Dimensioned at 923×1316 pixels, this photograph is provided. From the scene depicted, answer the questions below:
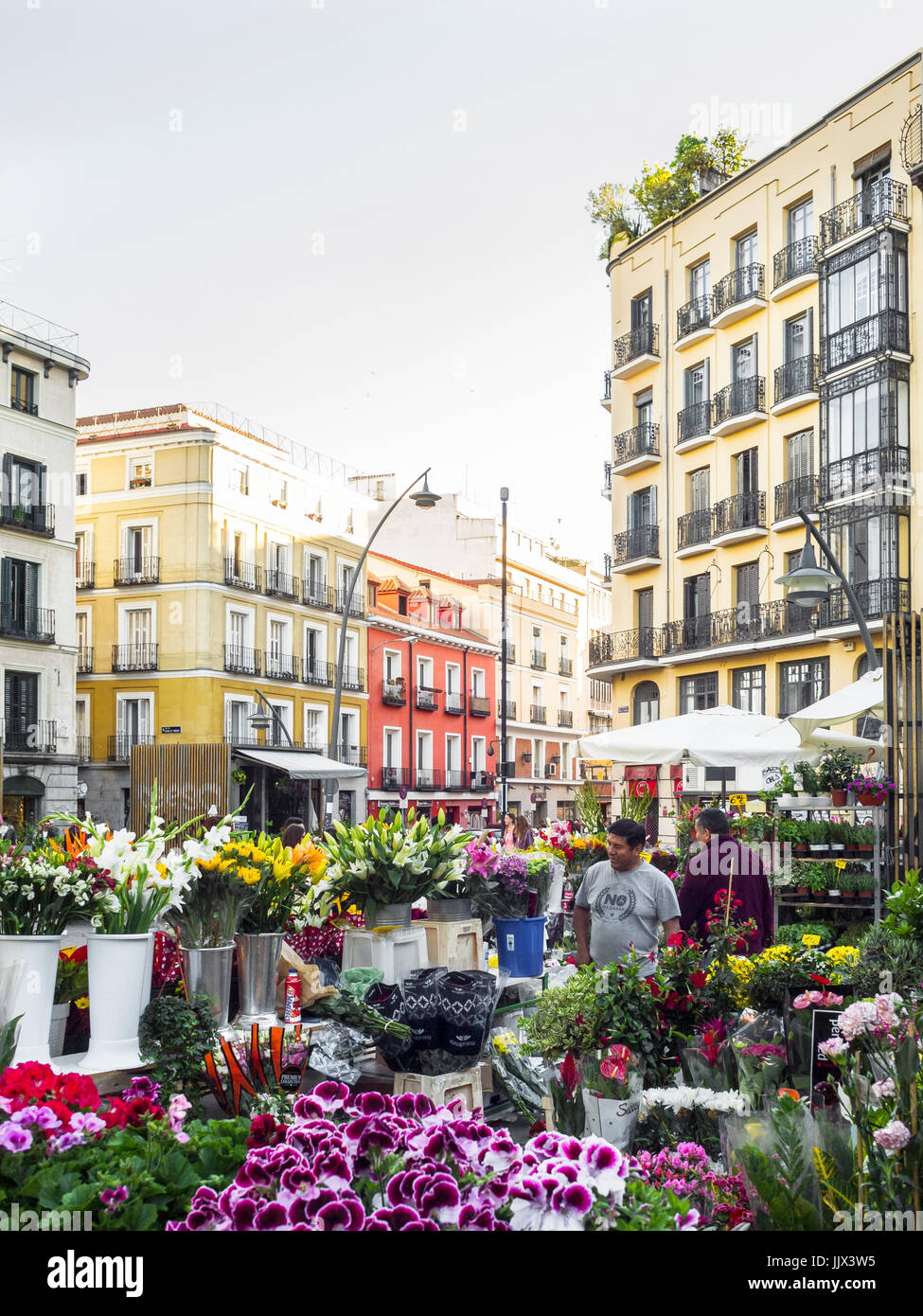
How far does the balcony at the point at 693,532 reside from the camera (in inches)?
1199

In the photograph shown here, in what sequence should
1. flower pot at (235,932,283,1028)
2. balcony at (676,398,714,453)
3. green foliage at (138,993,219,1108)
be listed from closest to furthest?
green foliage at (138,993,219,1108), flower pot at (235,932,283,1028), balcony at (676,398,714,453)

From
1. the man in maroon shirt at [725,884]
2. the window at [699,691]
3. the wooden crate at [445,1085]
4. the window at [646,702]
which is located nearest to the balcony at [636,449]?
the window at [646,702]

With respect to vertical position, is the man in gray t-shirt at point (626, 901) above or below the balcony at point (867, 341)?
below

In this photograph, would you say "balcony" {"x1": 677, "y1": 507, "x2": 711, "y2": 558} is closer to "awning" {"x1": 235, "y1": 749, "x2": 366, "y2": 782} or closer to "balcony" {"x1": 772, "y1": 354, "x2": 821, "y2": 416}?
"balcony" {"x1": 772, "y1": 354, "x2": 821, "y2": 416}

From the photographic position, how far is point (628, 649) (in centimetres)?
3241

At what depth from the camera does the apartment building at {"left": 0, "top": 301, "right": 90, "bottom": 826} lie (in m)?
32.1

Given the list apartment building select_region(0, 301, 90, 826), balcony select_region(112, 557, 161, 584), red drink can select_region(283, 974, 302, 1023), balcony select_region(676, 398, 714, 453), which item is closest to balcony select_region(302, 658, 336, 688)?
balcony select_region(112, 557, 161, 584)

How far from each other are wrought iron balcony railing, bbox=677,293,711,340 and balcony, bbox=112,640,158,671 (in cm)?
1854

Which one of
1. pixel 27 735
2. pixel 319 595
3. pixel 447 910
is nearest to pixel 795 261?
pixel 319 595

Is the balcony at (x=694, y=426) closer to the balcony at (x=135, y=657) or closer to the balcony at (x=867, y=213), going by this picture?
the balcony at (x=867, y=213)

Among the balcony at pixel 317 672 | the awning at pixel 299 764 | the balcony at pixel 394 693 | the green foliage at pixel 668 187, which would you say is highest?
the green foliage at pixel 668 187

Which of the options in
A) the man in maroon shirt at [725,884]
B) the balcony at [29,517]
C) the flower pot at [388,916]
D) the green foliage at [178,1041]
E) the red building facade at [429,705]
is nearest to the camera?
the green foliage at [178,1041]

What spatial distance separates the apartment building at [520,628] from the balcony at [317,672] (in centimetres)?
1215

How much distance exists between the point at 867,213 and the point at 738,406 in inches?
202
